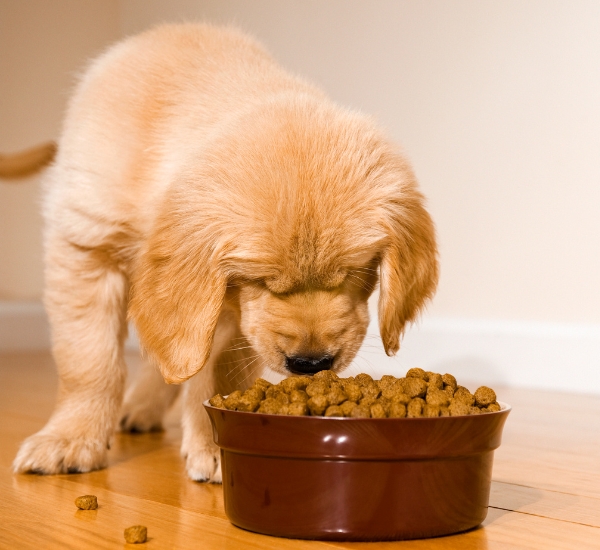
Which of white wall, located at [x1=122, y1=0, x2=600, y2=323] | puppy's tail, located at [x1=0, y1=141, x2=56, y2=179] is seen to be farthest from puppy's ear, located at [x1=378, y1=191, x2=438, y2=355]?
puppy's tail, located at [x1=0, y1=141, x2=56, y2=179]

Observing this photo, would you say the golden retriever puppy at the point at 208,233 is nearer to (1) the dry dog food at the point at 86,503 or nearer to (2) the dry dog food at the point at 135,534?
(1) the dry dog food at the point at 86,503

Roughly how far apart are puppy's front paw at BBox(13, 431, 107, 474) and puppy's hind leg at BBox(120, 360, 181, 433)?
63cm

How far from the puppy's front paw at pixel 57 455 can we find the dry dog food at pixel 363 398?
730 mm

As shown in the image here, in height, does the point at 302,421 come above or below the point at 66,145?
below

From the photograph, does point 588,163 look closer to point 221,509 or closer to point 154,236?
point 154,236

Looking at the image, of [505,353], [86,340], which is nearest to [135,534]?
[86,340]

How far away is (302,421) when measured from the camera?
1.53 m

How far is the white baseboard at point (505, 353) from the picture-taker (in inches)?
146

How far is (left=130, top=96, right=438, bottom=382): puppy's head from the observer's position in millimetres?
1874

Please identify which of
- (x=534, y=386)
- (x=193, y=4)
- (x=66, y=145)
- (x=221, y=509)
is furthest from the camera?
(x=193, y=4)

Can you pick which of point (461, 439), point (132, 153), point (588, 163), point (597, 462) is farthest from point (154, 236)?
point (588, 163)

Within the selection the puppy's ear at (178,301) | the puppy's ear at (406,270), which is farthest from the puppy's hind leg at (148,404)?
the puppy's ear at (406,270)

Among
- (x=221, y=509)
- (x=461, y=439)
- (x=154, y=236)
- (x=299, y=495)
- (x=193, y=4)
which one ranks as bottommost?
(x=221, y=509)

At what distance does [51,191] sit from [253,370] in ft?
2.69
